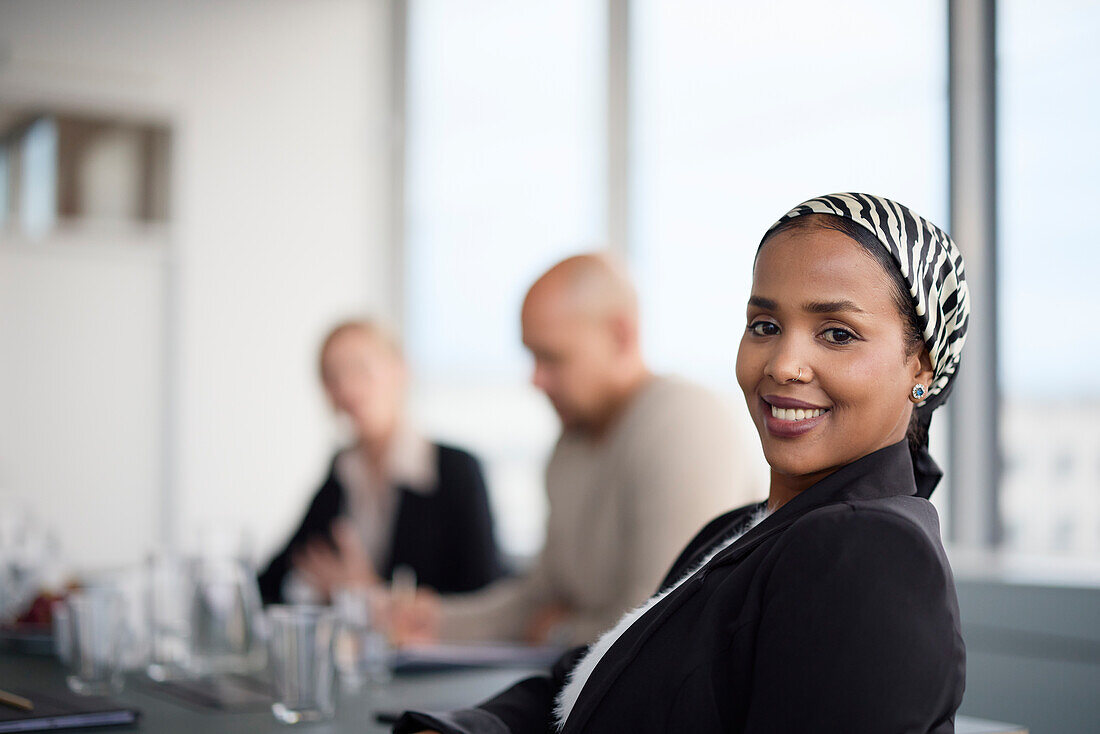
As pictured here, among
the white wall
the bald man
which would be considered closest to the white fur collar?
the bald man

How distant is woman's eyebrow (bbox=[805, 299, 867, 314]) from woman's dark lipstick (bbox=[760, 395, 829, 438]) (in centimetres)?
9

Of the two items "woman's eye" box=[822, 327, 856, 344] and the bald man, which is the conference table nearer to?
the bald man

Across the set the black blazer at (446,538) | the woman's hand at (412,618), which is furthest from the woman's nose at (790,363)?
the black blazer at (446,538)

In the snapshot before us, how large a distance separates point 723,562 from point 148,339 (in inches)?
163

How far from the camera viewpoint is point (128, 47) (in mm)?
4723

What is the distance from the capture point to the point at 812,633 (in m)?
0.90

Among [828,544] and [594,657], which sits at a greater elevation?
[828,544]

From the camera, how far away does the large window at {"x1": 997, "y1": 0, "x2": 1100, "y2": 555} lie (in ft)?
8.24

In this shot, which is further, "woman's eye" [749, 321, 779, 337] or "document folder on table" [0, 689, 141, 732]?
"document folder on table" [0, 689, 141, 732]

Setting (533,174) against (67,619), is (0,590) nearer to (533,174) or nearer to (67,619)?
(67,619)

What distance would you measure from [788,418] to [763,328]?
0.31ft

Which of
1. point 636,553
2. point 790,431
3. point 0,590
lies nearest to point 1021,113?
point 636,553

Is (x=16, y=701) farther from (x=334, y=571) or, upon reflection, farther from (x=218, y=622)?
(x=334, y=571)

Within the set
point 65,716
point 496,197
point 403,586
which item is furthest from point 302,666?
point 496,197
